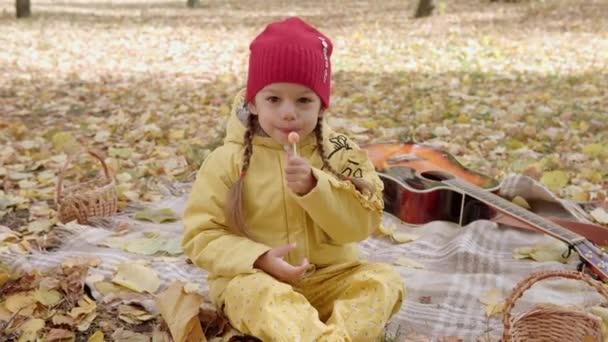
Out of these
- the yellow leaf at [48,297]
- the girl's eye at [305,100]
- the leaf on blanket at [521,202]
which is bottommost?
the yellow leaf at [48,297]

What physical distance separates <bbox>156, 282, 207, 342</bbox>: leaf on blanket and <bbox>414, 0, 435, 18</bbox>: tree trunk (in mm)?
10208

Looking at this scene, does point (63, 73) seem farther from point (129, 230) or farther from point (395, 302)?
point (395, 302)

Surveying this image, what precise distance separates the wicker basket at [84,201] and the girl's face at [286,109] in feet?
4.84

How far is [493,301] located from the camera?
2533 mm

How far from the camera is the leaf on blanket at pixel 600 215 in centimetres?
327

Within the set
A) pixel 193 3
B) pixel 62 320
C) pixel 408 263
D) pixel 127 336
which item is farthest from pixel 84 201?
pixel 193 3

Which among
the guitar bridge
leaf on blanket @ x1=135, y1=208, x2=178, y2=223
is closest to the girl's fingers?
leaf on blanket @ x1=135, y1=208, x2=178, y2=223

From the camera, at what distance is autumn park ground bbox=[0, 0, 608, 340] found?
411 cm

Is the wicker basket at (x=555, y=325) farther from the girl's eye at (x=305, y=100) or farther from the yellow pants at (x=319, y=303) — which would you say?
the girl's eye at (x=305, y=100)

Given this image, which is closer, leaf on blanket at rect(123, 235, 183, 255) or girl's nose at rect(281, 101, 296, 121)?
girl's nose at rect(281, 101, 296, 121)

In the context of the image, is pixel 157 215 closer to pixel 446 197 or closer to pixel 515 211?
pixel 446 197

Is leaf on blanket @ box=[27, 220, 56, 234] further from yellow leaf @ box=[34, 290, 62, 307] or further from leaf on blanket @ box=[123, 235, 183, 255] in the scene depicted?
yellow leaf @ box=[34, 290, 62, 307]

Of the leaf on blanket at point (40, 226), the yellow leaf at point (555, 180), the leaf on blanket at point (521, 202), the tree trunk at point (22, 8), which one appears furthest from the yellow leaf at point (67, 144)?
the tree trunk at point (22, 8)

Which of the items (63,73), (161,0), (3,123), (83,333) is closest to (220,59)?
(63,73)
